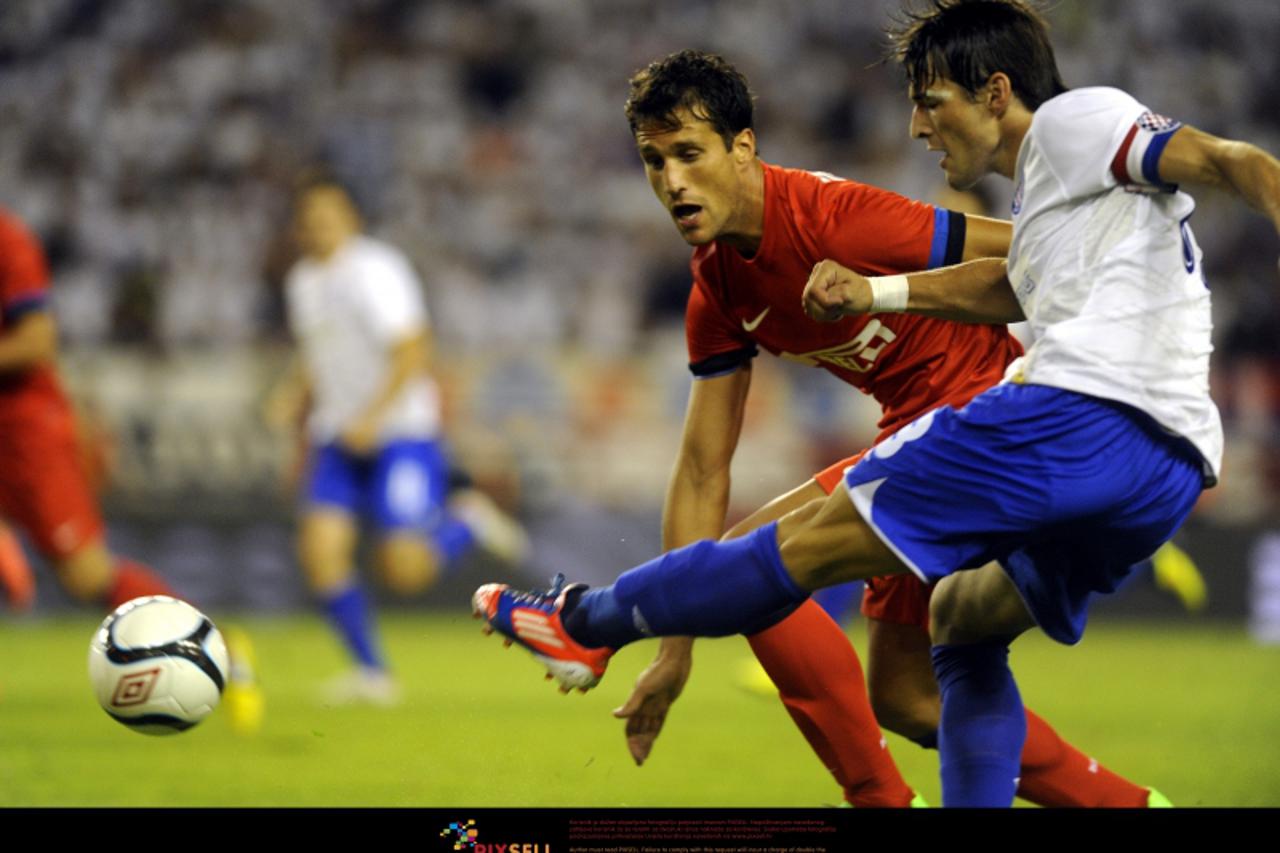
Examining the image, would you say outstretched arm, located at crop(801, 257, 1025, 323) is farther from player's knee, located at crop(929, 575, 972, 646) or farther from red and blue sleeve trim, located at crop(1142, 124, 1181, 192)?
player's knee, located at crop(929, 575, 972, 646)

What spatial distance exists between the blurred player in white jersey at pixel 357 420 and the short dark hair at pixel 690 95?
14.5ft

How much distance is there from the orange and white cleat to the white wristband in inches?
36.0

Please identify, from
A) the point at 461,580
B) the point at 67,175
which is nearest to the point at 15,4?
the point at 67,175

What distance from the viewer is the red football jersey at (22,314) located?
6664 mm

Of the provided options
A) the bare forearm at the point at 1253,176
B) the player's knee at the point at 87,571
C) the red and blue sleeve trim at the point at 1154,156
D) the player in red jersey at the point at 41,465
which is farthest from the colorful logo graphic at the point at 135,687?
the bare forearm at the point at 1253,176

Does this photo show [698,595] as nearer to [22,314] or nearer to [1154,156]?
[1154,156]

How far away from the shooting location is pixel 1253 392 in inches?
503

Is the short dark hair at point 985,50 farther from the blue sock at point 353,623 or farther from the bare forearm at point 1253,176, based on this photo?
the blue sock at point 353,623

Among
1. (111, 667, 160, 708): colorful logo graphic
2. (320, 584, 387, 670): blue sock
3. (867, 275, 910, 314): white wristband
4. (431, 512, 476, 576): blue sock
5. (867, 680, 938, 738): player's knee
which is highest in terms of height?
(431, 512, 476, 576): blue sock

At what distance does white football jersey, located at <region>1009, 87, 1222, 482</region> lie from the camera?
321cm

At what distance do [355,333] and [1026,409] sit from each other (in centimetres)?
583

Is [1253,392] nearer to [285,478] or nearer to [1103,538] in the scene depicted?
A: [285,478]
